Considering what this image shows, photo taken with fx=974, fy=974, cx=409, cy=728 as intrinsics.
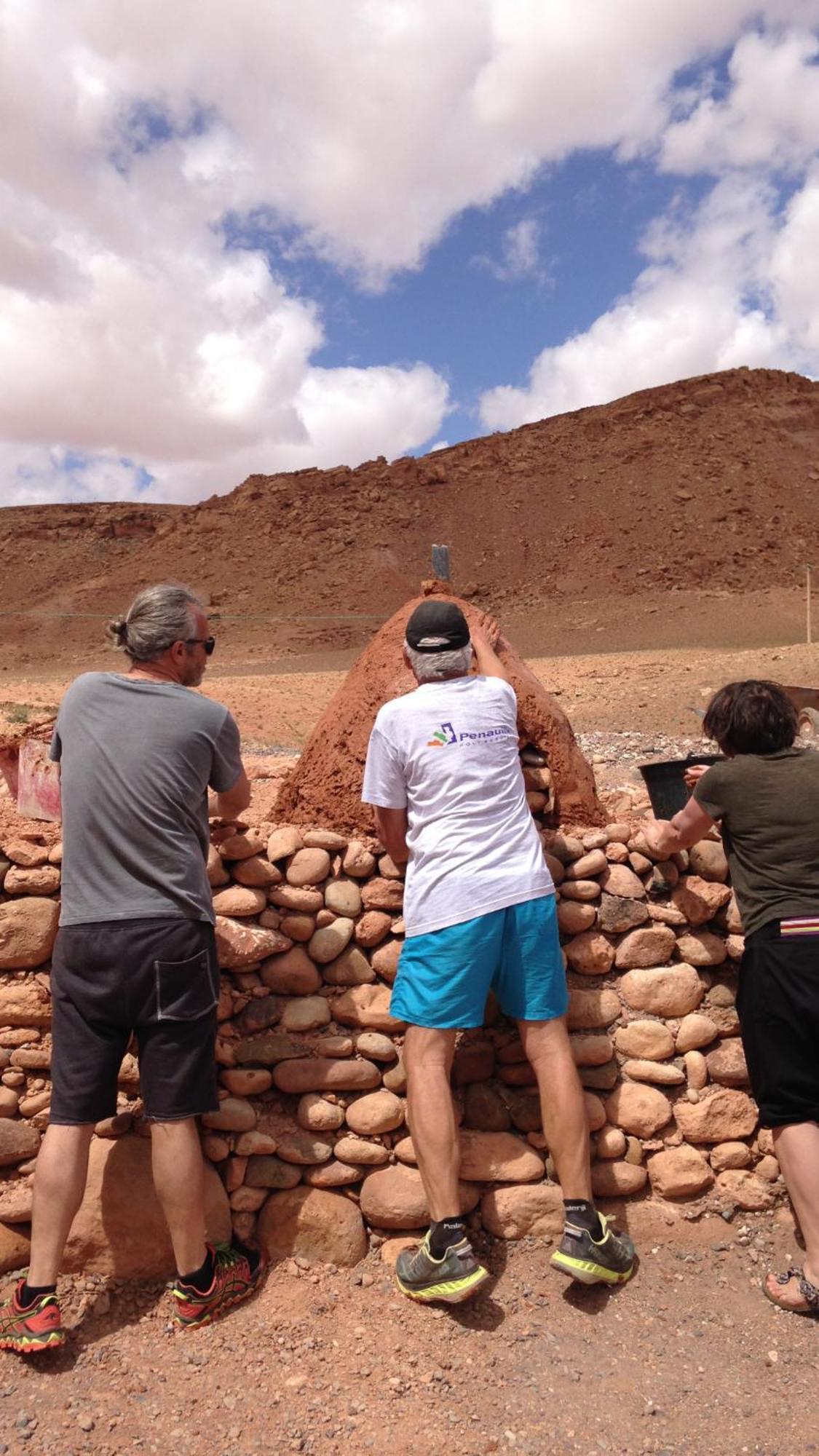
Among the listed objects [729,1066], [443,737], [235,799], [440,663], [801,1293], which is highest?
[440,663]

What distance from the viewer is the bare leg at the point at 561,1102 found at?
2.76 metres

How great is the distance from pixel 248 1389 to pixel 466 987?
45.7 inches

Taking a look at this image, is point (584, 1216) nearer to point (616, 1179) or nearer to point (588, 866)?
point (616, 1179)

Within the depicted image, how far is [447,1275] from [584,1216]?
0.41 meters

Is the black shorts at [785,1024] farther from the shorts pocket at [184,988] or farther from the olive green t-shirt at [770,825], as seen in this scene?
the shorts pocket at [184,988]

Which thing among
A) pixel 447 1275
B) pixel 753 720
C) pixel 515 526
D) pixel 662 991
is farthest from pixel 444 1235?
pixel 515 526

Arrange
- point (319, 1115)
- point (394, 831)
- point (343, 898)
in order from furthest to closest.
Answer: point (343, 898)
point (319, 1115)
point (394, 831)

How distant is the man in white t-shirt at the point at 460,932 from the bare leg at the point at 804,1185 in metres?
0.46

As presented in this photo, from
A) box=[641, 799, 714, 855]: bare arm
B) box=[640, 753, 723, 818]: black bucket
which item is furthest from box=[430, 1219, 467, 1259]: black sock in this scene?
box=[640, 753, 723, 818]: black bucket

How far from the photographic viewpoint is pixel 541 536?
38.1 metres

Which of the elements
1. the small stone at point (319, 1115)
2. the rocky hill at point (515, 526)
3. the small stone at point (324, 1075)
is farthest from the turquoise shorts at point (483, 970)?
the rocky hill at point (515, 526)

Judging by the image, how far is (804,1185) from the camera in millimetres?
2719

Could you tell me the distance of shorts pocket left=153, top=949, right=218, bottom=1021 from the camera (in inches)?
101

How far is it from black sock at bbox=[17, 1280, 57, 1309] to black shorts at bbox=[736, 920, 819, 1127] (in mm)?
2019
